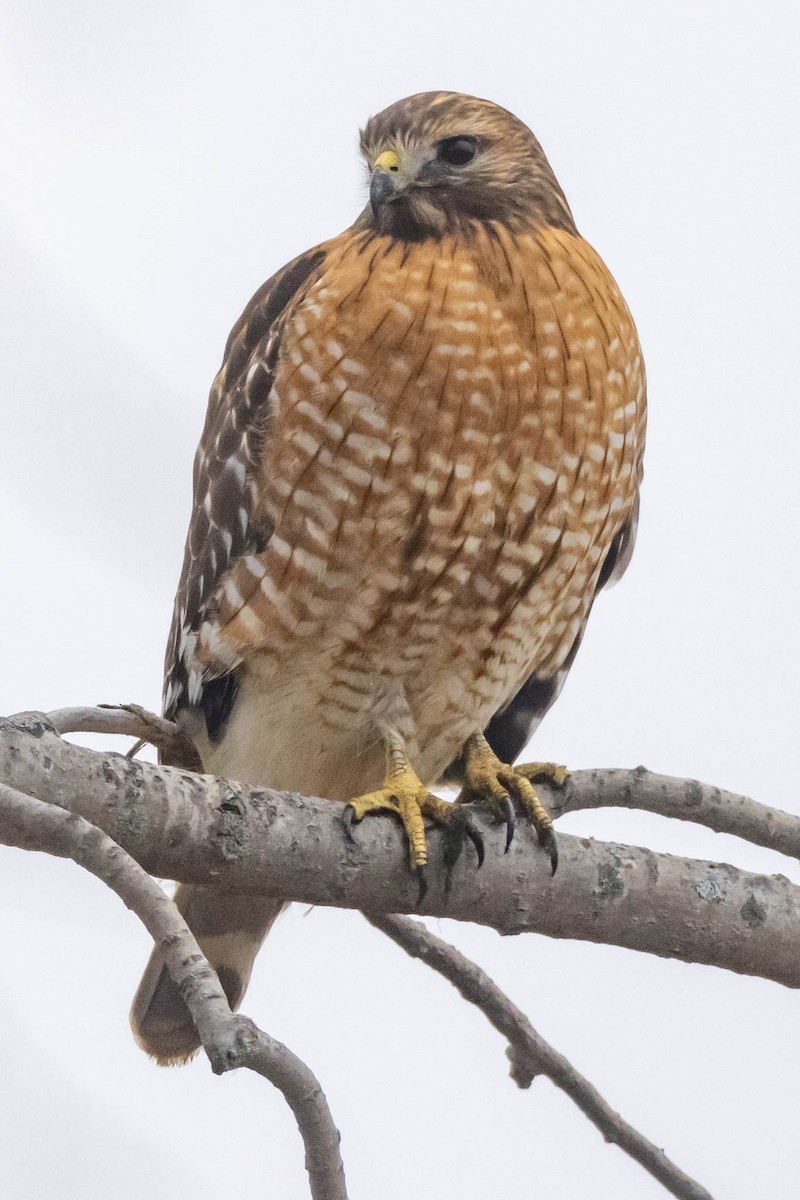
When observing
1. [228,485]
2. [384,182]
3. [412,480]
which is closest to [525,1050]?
[412,480]

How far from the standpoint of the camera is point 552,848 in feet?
6.95

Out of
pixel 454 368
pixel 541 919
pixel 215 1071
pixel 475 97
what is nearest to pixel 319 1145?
pixel 215 1071

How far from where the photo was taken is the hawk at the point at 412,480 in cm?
229

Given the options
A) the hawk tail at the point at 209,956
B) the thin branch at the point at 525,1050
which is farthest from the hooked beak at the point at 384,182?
the hawk tail at the point at 209,956

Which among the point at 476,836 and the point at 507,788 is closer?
the point at 476,836

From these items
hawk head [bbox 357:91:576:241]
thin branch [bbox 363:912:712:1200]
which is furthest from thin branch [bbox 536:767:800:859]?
hawk head [bbox 357:91:576:241]

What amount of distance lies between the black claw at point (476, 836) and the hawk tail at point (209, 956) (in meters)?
0.73

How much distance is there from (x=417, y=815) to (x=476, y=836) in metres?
0.10

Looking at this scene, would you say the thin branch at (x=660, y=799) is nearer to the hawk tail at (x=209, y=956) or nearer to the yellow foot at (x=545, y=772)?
the yellow foot at (x=545, y=772)

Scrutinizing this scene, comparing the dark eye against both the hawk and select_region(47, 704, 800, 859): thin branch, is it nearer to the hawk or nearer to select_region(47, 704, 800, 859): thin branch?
the hawk

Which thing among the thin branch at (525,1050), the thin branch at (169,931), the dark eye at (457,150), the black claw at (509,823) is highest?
the dark eye at (457,150)

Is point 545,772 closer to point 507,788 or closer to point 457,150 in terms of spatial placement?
point 507,788

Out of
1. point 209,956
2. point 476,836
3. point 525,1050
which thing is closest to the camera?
point 476,836

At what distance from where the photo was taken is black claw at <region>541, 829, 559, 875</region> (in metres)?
2.10
